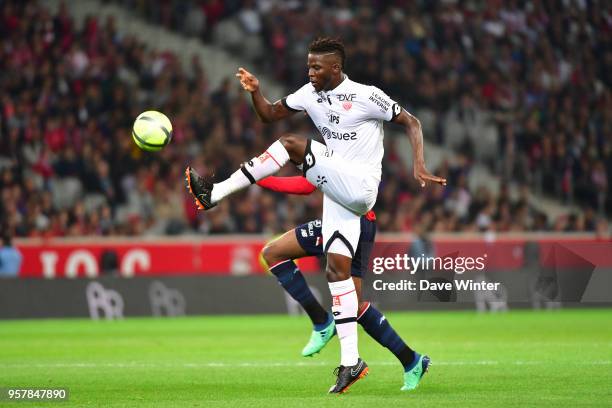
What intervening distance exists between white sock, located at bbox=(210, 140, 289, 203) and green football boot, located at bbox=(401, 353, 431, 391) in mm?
1881

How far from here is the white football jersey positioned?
9234 mm

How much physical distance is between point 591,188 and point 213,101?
845 cm

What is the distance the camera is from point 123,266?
23.2 metres

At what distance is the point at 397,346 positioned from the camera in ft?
30.0

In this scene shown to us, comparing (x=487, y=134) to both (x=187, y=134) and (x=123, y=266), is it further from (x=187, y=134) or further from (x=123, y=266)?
(x=123, y=266)

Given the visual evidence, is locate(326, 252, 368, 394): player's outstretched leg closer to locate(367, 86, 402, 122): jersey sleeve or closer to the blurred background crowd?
locate(367, 86, 402, 122): jersey sleeve

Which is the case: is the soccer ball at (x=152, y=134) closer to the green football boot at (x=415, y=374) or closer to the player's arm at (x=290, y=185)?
the player's arm at (x=290, y=185)

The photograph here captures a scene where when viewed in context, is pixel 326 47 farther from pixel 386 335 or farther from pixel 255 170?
pixel 386 335

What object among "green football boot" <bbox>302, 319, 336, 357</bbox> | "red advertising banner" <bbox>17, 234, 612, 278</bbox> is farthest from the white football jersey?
"red advertising banner" <bbox>17, 234, 612, 278</bbox>

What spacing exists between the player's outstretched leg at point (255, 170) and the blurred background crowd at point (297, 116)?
547 inches

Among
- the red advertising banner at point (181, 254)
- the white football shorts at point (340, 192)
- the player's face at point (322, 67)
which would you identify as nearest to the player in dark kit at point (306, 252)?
the white football shorts at point (340, 192)

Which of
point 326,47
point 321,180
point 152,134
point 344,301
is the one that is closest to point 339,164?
point 321,180

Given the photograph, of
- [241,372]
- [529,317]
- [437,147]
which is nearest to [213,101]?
[437,147]

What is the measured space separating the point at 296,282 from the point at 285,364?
1615 mm
